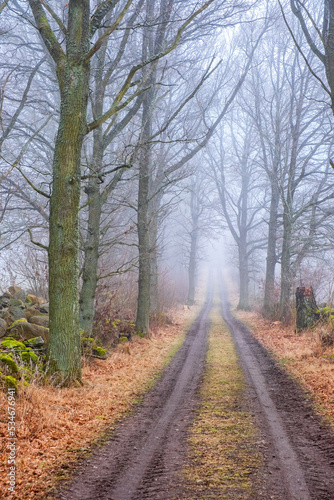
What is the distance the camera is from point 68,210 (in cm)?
621

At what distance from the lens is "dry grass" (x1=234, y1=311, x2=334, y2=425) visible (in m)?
6.14

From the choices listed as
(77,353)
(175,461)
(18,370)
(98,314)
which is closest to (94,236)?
(98,314)

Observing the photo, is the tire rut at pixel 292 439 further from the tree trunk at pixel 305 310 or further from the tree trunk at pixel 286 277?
the tree trunk at pixel 286 277

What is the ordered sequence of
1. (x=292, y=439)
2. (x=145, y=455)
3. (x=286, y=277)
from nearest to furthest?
(x=145, y=455)
(x=292, y=439)
(x=286, y=277)

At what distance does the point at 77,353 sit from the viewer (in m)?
6.39

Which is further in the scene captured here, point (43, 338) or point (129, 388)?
point (43, 338)

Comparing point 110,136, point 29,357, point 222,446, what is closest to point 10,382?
point 29,357

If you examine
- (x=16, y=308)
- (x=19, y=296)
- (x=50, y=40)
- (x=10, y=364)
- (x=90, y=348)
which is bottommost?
(x=90, y=348)

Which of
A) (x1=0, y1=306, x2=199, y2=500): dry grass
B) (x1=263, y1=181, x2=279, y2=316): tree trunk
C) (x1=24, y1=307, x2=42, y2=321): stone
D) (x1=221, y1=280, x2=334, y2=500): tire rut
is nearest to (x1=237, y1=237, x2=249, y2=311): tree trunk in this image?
(x1=263, y1=181, x2=279, y2=316): tree trunk

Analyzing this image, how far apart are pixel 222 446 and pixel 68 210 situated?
4.12 m

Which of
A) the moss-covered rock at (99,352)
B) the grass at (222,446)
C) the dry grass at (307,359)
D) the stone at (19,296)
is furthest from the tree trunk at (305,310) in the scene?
the stone at (19,296)

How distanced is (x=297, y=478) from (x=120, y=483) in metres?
1.64

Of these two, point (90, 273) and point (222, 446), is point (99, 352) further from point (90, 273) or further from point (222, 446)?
point (222, 446)

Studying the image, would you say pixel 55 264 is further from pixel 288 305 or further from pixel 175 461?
pixel 288 305
